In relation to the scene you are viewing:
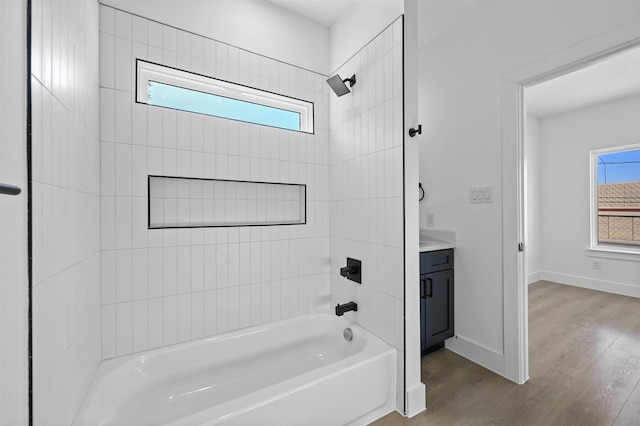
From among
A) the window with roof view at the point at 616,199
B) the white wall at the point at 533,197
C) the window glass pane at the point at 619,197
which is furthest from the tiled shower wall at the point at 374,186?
the window glass pane at the point at 619,197

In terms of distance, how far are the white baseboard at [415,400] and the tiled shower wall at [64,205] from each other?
5.23 feet

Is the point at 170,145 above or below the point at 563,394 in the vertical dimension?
above

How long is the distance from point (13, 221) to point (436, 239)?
2618mm

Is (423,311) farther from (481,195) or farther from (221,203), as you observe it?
(221,203)

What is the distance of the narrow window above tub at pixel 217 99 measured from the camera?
171cm

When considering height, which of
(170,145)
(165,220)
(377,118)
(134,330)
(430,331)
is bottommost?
(430,331)

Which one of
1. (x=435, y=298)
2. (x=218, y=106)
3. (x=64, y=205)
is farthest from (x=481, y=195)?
(x=64, y=205)

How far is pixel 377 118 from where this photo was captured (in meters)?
1.77

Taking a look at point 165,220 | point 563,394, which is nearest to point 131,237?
point 165,220

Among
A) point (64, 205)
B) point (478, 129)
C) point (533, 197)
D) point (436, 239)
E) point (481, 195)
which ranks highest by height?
point (478, 129)

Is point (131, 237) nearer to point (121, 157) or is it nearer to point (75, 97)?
point (121, 157)

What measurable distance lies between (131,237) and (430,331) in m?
2.21

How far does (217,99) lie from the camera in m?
1.93

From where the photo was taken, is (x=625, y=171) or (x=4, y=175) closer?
(x=4, y=175)
